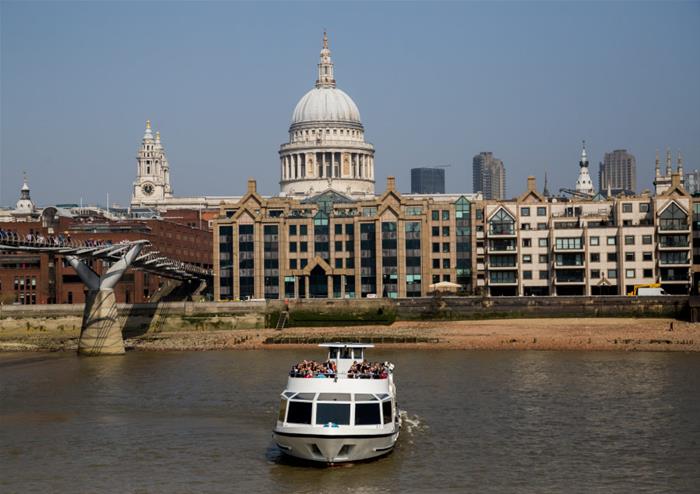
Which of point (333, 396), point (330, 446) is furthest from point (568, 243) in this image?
point (330, 446)

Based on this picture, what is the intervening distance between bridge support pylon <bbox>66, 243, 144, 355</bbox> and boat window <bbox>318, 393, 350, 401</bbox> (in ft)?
183

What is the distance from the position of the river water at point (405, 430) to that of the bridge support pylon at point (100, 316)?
13228 millimetres

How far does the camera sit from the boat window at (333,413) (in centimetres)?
4953

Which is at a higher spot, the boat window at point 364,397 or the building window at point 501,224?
the building window at point 501,224

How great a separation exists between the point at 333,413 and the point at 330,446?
1.43m

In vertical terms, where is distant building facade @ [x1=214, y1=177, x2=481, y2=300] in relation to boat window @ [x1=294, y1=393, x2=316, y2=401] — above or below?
above

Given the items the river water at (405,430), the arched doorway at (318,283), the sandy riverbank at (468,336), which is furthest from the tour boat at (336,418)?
the arched doorway at (318,283)

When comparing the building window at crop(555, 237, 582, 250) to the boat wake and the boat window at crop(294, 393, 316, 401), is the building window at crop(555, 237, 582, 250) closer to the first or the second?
the boat wake

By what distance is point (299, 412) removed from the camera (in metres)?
49.9

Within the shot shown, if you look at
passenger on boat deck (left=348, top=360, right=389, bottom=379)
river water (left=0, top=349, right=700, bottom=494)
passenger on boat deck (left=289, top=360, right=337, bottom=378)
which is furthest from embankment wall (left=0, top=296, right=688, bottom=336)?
passenger on boat deck (left=289, top=360, right=337, bottom=378)

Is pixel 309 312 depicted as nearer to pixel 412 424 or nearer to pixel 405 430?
pixel 412 424

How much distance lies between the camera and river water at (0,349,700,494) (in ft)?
156

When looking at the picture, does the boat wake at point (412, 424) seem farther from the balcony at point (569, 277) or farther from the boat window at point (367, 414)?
the balcony at point (569, 277)

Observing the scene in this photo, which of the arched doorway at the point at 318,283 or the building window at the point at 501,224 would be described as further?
the arched doorway at the point at 318,283
